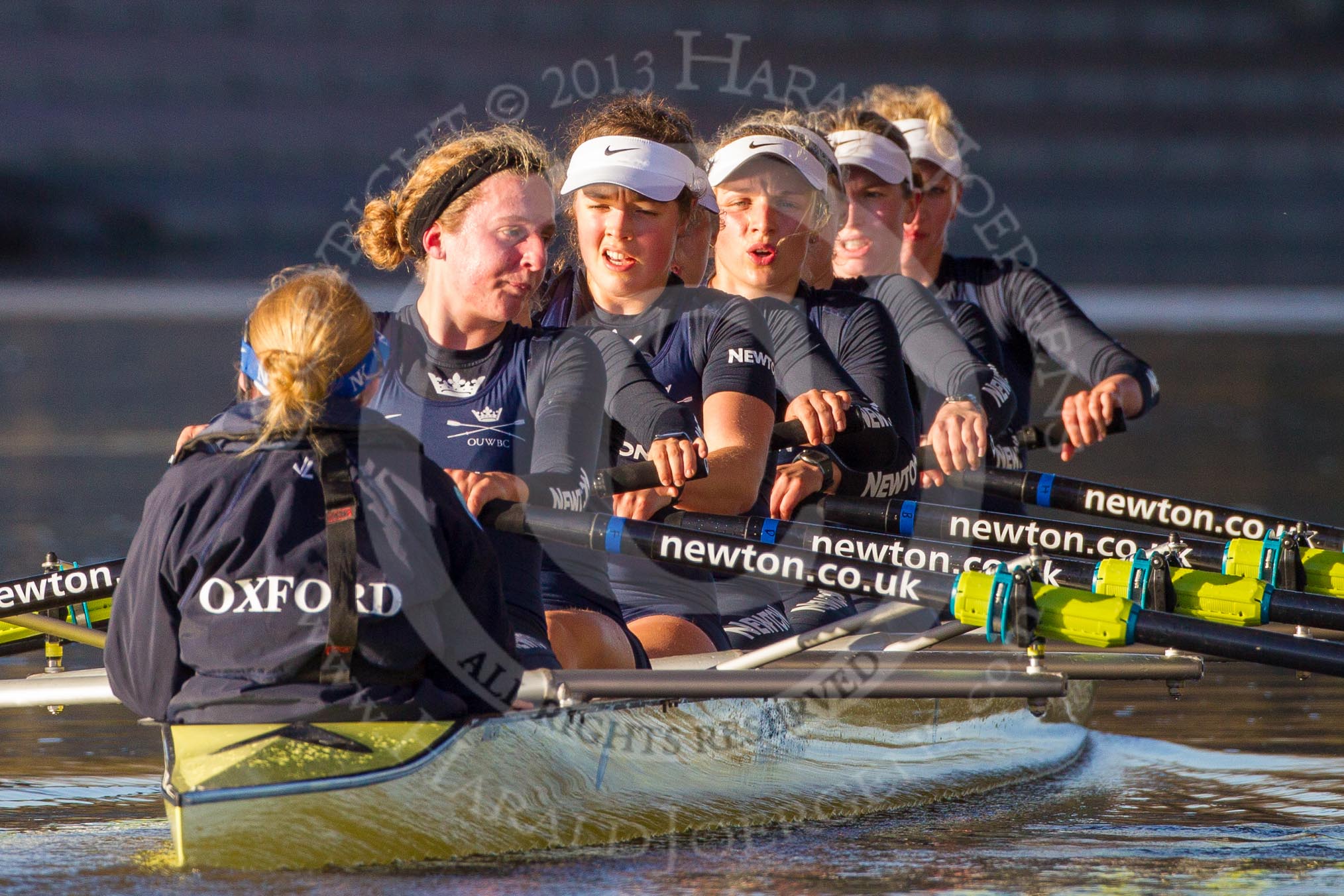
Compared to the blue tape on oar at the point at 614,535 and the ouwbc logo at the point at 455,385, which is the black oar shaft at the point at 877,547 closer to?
the blue tape on oar at the point at 614,535

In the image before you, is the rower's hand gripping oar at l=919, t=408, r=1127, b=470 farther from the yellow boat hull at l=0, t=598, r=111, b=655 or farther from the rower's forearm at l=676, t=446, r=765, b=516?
the yellow boat hull at l=0, t=598, r=111, b=655

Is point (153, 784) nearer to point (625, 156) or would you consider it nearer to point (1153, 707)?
point (625, 156)

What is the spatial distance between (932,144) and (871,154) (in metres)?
1.00

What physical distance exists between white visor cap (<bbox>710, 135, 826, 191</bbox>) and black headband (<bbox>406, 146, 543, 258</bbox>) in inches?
52.4

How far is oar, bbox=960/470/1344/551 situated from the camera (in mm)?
6129

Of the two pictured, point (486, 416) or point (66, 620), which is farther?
point (66, 620)

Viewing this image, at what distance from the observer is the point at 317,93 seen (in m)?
48.2

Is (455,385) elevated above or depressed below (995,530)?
above

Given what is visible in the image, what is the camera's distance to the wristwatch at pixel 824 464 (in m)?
6.48

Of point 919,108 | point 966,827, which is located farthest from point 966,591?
point 919,108

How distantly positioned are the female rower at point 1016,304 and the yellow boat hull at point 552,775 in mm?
2087

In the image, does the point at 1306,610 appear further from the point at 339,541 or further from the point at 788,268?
the point at 339,541

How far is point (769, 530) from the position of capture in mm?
5668

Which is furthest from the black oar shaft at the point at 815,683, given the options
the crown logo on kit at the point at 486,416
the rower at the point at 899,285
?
the rower at the point at 899,285
